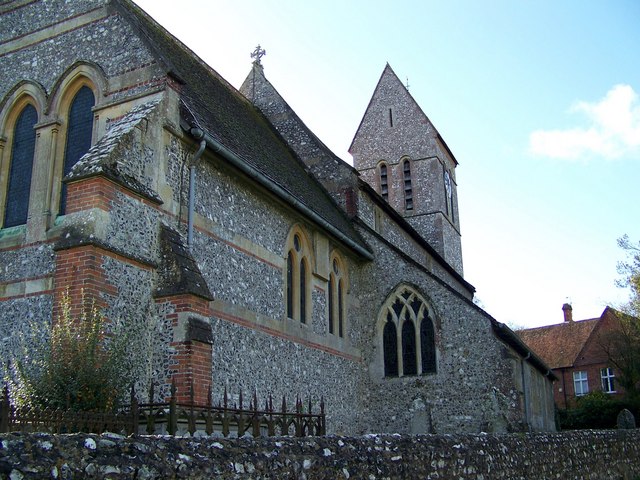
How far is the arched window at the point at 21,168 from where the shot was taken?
12.4 metres

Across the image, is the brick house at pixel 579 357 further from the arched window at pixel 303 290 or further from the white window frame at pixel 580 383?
the arched window at pixel 303 290

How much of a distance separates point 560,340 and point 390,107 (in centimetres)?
2349

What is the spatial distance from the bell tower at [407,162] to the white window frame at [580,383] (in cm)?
1541

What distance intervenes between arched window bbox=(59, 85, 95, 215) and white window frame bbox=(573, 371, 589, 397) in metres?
40.0

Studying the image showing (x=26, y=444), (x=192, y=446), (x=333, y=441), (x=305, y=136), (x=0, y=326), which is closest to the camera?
(x=26, y=444)

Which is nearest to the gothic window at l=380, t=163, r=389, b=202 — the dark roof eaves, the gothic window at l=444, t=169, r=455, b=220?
the gothic window at l=444, t=169, r=455, b=220

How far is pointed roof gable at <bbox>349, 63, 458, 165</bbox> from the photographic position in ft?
112

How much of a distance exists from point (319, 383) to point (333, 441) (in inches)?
400

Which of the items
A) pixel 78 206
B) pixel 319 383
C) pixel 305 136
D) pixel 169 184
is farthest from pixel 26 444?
pixel 305 136

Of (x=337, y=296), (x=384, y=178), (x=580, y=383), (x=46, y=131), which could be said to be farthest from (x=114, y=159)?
(x=580, y=383)

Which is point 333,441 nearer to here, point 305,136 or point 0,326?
point 0,326

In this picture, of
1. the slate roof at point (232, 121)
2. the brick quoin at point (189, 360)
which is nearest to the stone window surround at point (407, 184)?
the slate roof at point (232, 121)

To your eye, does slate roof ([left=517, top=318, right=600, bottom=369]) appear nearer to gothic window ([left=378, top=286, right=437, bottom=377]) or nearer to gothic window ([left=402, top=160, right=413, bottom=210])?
gothic window ([left=402, top=160, right=413, bottom=210])

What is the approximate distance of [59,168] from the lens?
1234cm
